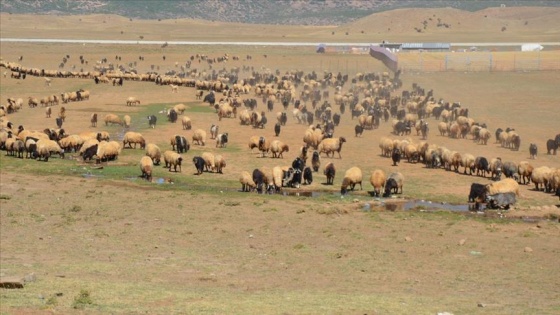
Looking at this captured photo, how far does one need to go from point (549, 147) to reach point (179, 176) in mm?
15487

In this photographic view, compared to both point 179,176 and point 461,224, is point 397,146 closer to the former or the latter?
point 179,176

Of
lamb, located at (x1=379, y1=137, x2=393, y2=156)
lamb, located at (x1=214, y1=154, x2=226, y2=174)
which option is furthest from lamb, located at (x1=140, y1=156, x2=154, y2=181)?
lamb, located at (x1=379, y1=137, x2=393, y2=156)

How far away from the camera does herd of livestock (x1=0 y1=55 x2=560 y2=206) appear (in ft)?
95.8

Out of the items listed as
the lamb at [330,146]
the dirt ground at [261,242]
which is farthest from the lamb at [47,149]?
the lamb at [330,146]

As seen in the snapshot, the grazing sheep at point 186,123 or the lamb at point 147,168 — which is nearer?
the lamb at point 147,168

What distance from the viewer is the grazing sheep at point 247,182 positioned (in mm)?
28969

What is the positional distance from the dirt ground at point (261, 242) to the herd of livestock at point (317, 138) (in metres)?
0.57

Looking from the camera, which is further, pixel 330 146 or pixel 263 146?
pixel 330 146

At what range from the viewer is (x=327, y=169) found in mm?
30266

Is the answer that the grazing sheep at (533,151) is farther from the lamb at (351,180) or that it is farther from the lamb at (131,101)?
the lamb at (131,101)

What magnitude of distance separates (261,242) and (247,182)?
738cm

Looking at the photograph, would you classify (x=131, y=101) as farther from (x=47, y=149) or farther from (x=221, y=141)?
(x=47, y=149)

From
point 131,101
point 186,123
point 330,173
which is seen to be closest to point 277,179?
point 330,173

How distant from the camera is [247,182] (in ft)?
95.1
